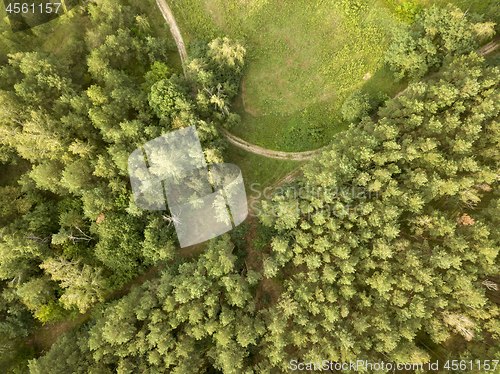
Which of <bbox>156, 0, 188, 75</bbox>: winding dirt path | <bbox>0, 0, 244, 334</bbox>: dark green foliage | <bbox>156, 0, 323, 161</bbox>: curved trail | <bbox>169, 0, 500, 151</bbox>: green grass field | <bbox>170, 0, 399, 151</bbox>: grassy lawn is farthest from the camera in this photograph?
<bbox>156, 0, 188, 75</bbox>: winding dirt path

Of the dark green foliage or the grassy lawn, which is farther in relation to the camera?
the grassy lawn

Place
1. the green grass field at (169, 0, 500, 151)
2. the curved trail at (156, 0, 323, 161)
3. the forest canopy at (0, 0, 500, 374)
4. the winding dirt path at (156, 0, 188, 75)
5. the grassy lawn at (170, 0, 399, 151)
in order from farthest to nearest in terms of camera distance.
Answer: the winding dirt path at (156, 0, 188, 75)
the grassy lawn at (170, 0, 399, 151)
the green grass field at (169, 0, 500, 151)
the curved trail at (156, 0, 323, 161)
the forest canopy at (0, 0, 500, 374)

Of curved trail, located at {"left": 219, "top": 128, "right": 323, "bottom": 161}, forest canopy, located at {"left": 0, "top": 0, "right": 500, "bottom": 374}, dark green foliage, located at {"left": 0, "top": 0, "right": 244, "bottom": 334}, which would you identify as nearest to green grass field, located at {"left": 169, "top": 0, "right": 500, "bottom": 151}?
curved trail, located at {"left": 219, "top": 128, "right": 323, "bottom": 161}

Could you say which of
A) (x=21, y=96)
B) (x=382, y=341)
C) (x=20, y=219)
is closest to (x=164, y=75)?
(x=21, y=96)

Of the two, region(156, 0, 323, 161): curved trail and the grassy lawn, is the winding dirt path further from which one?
the grassy lawn

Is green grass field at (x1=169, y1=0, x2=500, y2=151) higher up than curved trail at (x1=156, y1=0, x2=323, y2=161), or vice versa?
green grass field at (x1=169, y1=0, x2=500, y2=151)

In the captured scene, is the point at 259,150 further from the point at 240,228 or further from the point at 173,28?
the point at 173,28

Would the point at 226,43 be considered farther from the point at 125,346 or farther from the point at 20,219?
the point at 125,346

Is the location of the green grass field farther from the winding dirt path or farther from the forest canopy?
the winding dirt path
